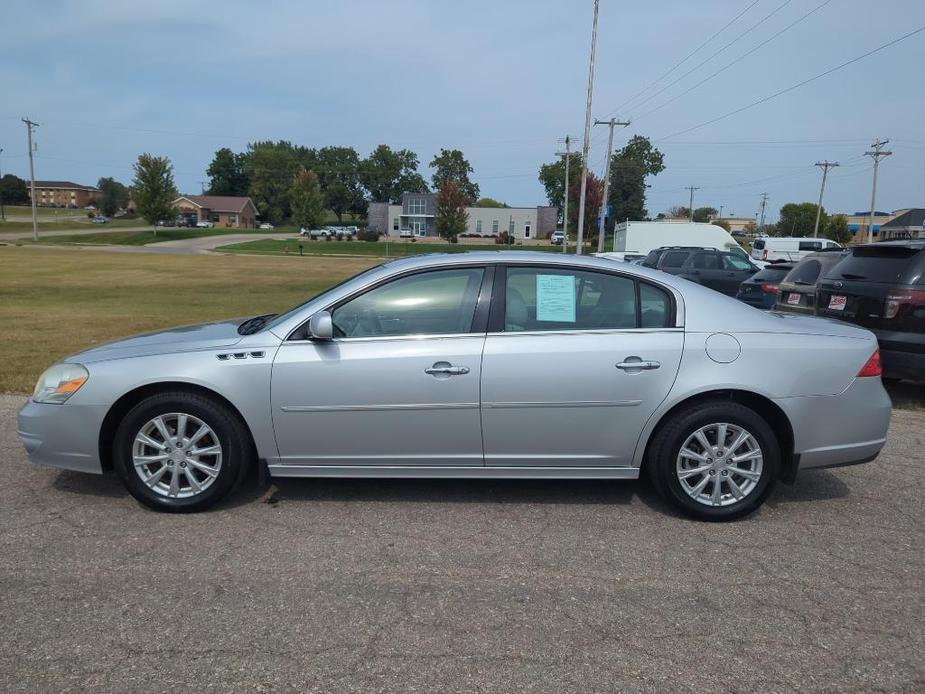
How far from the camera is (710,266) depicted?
18.8m

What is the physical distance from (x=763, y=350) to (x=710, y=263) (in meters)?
15.7

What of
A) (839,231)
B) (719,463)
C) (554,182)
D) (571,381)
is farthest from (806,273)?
(554,182)

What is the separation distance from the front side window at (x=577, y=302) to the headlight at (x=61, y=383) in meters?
2.51

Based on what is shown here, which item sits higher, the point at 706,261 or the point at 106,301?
the point at 706,261

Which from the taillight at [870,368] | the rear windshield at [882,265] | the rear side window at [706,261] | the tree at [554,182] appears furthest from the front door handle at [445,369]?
the tree at [554,182]

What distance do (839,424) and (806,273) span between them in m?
6.06

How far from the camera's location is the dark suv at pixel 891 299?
260 inches

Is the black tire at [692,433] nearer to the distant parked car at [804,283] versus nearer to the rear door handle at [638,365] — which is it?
the rear door handle at [638,365]

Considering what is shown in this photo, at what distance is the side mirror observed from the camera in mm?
3936

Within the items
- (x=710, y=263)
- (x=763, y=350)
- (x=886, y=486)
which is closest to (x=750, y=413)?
(x=763, y=350)

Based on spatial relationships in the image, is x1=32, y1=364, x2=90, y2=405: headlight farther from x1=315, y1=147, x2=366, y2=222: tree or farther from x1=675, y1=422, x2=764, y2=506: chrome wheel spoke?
x1=315, y1=147, x2=366, y2=222: tree

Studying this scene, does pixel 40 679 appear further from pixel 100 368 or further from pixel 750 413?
pixel 750 413

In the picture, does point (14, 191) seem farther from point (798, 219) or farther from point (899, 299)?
point (899, 299)

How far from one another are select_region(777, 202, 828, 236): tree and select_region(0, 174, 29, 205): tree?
132m
